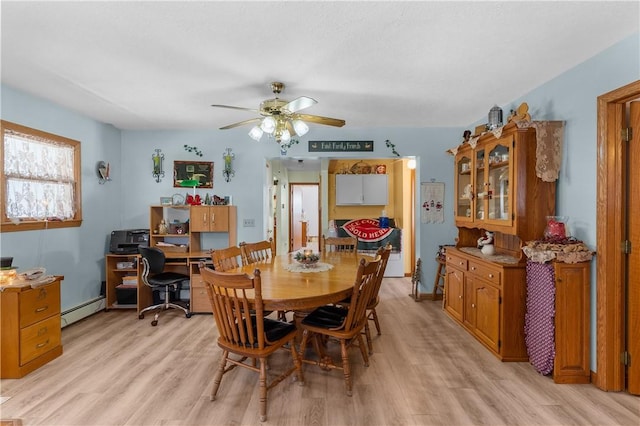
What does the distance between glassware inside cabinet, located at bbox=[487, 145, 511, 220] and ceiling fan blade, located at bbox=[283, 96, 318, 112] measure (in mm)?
1812

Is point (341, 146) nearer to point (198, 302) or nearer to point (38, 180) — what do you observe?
point (198, 302)

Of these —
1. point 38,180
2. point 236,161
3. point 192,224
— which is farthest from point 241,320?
point 236,161

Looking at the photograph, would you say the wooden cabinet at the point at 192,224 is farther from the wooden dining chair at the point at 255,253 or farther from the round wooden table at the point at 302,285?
the round wooden table at the point at 302,285

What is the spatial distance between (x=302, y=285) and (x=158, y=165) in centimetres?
328

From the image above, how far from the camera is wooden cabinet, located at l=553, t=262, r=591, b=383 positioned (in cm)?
242

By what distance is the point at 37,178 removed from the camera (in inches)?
132

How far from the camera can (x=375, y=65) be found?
8.43 ft

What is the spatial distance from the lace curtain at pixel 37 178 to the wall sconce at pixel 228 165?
1.74 meters

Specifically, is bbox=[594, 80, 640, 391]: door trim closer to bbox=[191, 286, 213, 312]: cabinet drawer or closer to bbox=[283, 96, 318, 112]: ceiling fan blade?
bbox=[283, 96, 318, 112]: ceiling fan blade

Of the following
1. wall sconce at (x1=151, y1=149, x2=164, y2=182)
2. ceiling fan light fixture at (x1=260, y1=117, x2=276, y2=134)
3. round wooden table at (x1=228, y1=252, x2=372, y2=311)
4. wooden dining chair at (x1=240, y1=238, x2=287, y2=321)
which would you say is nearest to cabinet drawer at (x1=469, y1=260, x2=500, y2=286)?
round wooden table at (x1=228, y1=252, x2=372, y2=311)

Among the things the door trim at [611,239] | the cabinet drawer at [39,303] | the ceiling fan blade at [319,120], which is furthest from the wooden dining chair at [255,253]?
the door trim at [611,239]

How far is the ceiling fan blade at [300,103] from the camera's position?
7.95 ft

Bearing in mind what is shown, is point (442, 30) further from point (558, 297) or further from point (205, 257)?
point (205, 257)

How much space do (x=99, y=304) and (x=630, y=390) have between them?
5301mm
